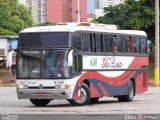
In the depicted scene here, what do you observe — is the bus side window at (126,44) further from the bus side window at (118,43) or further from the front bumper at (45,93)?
the front bumper at (45,93)

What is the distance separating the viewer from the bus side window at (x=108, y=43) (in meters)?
27.8

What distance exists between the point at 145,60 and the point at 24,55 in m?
8.15

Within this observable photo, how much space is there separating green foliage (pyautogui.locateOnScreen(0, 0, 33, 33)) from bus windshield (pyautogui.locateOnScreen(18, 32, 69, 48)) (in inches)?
2653

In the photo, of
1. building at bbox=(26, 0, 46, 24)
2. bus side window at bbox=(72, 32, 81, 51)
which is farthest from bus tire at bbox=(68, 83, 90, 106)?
building at bbox=(26, 0, 46, 24)

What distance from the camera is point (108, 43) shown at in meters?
28.0

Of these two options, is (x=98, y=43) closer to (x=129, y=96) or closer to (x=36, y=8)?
(x=129, y=96)

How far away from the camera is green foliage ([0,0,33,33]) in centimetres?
9312

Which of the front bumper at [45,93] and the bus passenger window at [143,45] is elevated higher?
the bus passenger window at [143,45]

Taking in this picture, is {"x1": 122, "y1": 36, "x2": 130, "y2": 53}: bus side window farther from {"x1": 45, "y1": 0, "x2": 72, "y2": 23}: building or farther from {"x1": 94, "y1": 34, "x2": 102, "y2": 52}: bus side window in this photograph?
{"x1": 45, "y1": 0, "x2": 72, "y2": 23}: building

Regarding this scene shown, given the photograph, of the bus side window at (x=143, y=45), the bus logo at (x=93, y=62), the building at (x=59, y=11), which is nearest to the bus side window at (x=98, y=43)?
the bus logo at (x=93, y=62)

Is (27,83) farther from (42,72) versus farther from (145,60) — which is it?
(145,60)

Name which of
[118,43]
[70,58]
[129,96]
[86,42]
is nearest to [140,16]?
[129,96]

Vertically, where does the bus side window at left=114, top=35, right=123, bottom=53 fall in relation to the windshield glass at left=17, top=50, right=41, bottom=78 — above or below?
above

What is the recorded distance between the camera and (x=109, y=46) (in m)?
28.0
